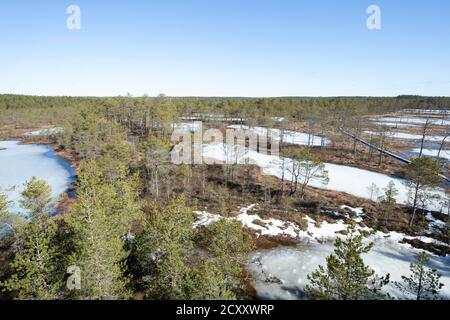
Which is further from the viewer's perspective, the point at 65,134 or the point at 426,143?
the point at 426,143

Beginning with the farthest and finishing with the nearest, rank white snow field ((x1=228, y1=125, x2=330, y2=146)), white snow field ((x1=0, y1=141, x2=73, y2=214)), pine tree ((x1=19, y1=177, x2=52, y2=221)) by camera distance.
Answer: white snow field ((x1=228, y1=125, x2=330, y2=146)), white snow field ((x1=0, y1=141, x2=73, y2=214)), pine tree ((x1=19, y1=177, x2=52, y2=221))

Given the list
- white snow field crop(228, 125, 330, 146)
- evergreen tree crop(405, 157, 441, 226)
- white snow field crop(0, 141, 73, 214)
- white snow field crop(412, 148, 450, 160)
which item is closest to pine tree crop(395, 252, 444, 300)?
evergreen tree crop(405, 157, 441, 226)

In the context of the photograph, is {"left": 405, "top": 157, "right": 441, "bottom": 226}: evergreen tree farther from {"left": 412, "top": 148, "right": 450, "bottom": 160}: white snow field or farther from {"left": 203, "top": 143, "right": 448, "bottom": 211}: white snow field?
{"left": 412, "top": 148, "right": 450, "bottom": 160}: white snow field

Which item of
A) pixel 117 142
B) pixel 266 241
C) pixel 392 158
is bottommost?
pixel 266 241

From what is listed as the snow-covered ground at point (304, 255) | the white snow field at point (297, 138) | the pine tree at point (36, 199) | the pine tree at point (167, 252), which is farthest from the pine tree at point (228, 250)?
the white snow field at point (297, 138)

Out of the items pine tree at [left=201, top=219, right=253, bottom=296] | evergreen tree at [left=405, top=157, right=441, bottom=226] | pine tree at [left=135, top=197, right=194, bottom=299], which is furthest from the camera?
evergreen tree at [left=405, top=157, right=441, bottom=226]
